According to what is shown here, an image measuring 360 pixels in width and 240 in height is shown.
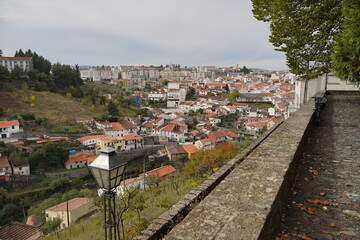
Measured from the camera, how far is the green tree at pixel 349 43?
220 inches

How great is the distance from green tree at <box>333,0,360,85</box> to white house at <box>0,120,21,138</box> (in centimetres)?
4234

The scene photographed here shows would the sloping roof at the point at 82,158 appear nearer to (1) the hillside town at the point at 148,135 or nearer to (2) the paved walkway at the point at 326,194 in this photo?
(1) the hillside town at the point at 148,135

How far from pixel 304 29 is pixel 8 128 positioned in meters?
41.4

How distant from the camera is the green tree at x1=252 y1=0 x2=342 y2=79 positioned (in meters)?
8.45

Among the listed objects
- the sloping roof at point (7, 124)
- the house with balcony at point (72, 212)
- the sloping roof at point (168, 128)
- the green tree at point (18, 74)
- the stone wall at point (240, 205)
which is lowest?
the house with balcony at point (72, 212)

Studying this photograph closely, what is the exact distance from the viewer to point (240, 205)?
183 centimetres

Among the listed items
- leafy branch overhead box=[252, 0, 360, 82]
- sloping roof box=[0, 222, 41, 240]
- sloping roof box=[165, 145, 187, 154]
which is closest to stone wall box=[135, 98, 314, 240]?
leafy branch overhead box=[252, 0, 360, 82]

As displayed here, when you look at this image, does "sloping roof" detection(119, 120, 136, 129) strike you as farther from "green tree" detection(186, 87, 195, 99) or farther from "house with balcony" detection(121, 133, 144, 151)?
"green tree" detection(186, 87, 195, 99)

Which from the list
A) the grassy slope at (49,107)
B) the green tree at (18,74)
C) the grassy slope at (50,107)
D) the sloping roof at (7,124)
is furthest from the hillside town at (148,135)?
the green tree at (18,74)

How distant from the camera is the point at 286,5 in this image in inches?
357

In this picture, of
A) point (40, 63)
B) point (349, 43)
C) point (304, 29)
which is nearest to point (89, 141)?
point (304, 29)

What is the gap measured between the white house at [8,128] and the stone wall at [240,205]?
42.2 metres

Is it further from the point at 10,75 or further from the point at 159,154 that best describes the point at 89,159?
the point at 10,75

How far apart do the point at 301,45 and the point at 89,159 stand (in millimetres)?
28280
